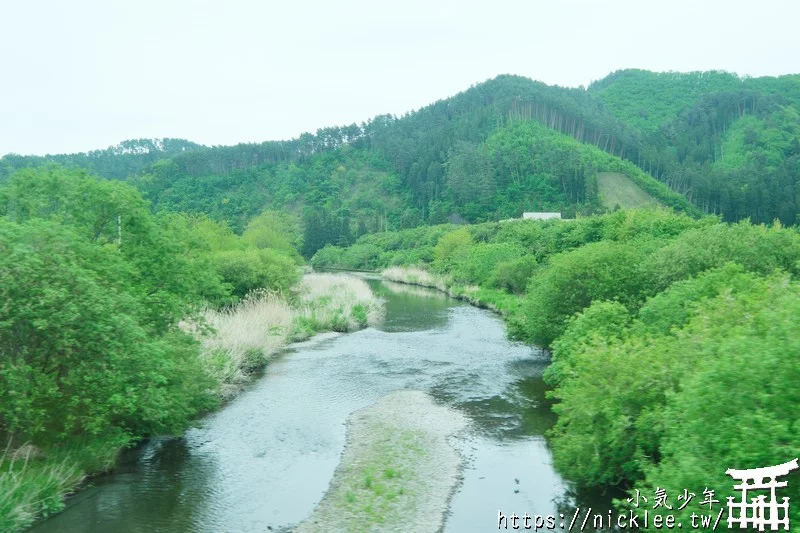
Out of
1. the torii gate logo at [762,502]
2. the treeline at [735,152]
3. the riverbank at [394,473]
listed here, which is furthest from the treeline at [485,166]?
the torii gate logo at [762,502]

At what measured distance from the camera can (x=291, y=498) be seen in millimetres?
14094

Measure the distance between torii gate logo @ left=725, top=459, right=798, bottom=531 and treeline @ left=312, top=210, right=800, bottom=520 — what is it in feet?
0.45

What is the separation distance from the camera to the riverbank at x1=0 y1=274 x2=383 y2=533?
12297 mm

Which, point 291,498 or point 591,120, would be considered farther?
point 591,120

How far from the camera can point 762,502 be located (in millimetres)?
7625

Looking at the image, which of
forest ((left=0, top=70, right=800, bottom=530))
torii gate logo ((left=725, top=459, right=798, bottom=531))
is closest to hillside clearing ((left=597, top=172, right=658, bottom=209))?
forest ((left=0, top=70, right=800, bottom=530))

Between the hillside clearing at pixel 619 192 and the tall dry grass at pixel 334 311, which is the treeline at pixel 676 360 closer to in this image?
the tall dry grass at pixel 334 311

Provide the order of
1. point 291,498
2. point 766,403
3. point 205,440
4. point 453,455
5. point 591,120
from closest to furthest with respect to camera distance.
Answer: point 766,403, point 291,498, point 453,455, point 205,440, point 591,120

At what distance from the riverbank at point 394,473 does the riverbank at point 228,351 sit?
5109 millimetres

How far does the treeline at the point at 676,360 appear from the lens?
8016 mm

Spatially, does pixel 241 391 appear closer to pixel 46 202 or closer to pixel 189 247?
pixel 189 247

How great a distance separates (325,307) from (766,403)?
108ft

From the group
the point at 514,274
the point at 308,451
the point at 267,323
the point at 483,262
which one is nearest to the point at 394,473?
the point at 308,451

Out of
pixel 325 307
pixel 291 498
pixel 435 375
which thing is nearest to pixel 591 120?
pixel 325 307
